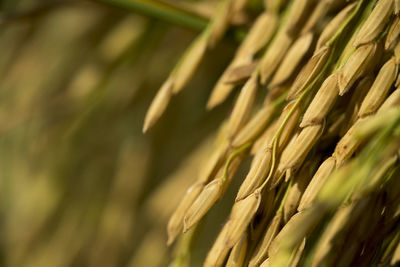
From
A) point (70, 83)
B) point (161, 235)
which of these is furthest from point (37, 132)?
point (161, 235)

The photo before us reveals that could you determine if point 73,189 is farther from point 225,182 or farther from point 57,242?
point 225,182

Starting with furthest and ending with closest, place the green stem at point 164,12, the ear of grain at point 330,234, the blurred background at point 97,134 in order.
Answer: the blurred background at point 97,134
the green stem at point 164,12
the ear of grain at point 330,234

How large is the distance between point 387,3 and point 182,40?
20.1 inches

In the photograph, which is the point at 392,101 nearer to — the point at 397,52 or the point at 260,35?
the point at 397,52

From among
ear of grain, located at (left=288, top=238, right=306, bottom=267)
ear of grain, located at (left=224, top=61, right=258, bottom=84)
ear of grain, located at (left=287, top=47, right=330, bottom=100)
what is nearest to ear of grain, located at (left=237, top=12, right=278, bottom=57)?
ear of grain, located at (left=224, top=61, right=258, bottom=84)

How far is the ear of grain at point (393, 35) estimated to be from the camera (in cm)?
52

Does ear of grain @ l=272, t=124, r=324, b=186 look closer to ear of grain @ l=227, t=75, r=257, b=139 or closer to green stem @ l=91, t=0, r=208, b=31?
ear of grain @ l=227, t=75, r=257, b=139

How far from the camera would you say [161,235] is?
95 cm

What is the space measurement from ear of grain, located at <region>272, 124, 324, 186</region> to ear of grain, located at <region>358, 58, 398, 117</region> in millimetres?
37

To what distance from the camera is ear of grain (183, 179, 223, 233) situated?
533mm

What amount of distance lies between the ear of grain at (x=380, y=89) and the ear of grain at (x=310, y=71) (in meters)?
0.04

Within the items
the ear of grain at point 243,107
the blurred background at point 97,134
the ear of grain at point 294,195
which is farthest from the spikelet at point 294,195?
the blurred background at point 97,134

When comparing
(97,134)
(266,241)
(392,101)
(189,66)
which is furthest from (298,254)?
(97,134)

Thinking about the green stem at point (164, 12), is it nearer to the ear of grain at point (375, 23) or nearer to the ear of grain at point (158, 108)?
the ear of grain at point (158, 108)
